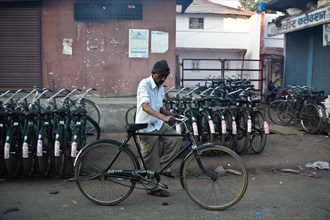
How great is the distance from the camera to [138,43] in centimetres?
1023

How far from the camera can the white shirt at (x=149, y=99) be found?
4.56 meters

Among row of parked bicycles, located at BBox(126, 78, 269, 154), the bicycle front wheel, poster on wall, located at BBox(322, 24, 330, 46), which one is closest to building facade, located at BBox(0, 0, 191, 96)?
row of parked bicycles, located at BBox(126, 78, 269, 154)

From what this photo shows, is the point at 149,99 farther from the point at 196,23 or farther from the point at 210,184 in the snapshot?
the point at 196,23

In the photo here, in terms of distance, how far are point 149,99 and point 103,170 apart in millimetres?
1068

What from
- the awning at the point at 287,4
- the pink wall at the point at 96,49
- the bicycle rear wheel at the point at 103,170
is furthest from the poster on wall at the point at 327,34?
the bicycle rear wheel at the point at 103,170

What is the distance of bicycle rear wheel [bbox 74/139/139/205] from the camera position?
14.8 ft

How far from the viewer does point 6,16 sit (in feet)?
32.2

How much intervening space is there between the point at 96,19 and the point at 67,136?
5384mm

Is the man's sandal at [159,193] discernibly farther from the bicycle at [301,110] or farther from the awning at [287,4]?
the awning at [287,4]

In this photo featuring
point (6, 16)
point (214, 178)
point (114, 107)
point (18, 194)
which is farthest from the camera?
point (6, 16)

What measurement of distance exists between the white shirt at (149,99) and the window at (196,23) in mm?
24276

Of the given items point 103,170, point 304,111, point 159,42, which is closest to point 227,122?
point 103,170

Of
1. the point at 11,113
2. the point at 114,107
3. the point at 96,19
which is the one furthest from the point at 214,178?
the point at 96,19

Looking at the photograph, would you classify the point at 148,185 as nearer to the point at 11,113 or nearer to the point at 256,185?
the point at 256,185
